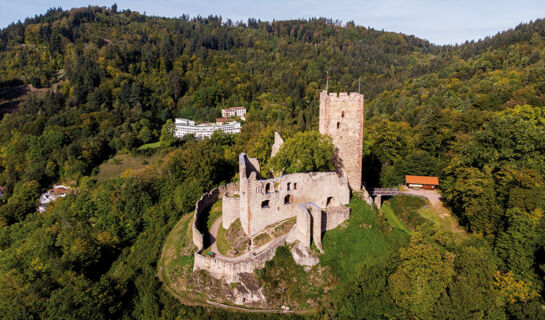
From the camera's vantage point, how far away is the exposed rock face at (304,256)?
2250cm

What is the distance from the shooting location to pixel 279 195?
2397 centimetres

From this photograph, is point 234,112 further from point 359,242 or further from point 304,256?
point 304,256

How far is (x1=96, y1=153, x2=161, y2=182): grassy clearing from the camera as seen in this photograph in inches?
2557

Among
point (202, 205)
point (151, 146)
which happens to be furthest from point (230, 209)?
point (151, 146)

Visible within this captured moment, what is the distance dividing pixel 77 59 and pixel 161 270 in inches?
3682

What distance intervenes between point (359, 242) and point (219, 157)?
22.2 m

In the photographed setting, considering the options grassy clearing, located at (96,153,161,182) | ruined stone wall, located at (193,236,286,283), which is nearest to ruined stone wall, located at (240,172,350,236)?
ruined stone wall, located at (193,236,286,283)

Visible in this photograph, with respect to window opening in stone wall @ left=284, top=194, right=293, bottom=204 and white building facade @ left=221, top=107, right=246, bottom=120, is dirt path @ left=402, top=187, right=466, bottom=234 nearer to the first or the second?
window opening in stone wall @ left=284, top=194, right=293, bottom=204

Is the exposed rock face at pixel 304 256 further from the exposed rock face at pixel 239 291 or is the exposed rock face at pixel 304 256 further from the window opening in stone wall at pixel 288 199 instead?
the window opening in stone wall at pixel 288 199

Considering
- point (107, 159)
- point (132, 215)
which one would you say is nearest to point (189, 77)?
point (107, 159)

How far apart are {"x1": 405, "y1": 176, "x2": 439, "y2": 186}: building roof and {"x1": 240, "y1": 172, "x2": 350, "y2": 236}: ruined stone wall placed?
43.9ft

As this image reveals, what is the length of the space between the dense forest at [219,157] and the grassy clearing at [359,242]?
4.08 ft

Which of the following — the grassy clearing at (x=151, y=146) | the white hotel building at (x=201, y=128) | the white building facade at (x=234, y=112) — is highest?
the white building facade at (x=234, y=112)

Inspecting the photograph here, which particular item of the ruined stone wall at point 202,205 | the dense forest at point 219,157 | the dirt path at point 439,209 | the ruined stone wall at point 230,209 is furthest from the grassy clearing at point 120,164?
the dirt path at point 439,209
